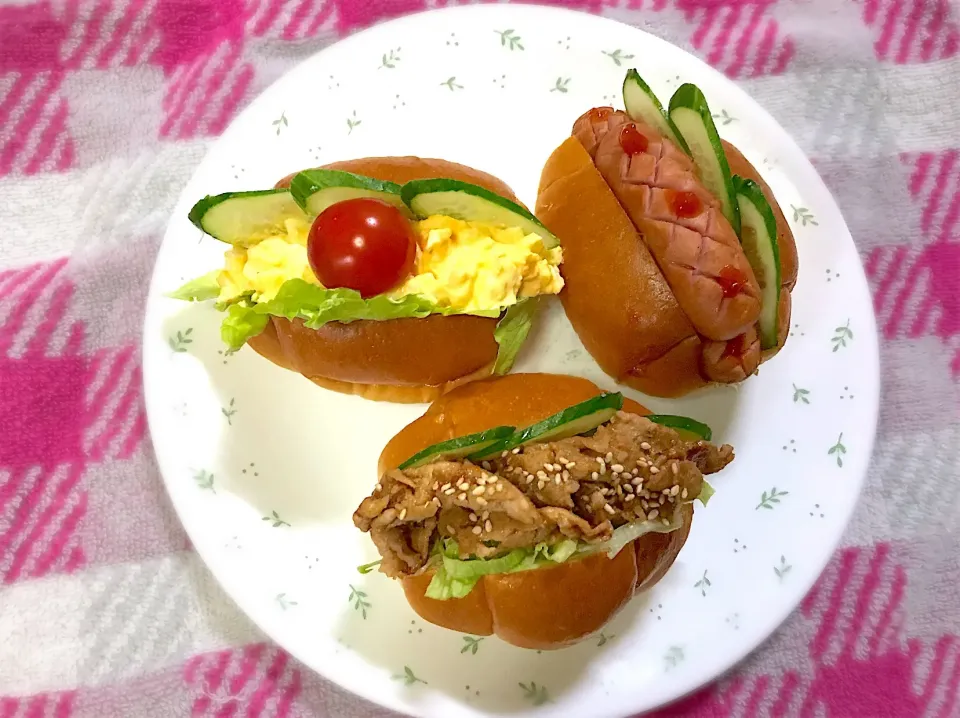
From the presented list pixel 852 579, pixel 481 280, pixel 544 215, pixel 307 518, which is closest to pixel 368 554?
pixel 307 518

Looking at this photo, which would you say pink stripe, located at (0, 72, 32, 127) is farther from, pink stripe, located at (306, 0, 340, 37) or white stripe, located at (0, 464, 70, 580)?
white stripe, located at (0, 464, 70, 580)

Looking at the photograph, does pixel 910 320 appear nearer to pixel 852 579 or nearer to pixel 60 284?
pixel 852 579

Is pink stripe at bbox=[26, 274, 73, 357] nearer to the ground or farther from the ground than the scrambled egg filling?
nearer to the ground

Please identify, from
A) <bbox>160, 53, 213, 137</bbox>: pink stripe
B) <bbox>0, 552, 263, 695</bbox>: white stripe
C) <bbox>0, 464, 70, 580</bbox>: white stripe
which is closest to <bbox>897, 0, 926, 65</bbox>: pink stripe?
<bbox>160, 53, 213, 137</bbox>: pink stripe

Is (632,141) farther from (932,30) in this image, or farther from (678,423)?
(932,30)

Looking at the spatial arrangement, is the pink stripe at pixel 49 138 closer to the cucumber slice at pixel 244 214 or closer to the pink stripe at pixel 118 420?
the pink stripe at pixel 118 420

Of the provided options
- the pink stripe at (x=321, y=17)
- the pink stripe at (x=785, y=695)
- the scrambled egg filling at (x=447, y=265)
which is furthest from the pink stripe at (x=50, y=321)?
the pink stripe at (x=785, y=695)

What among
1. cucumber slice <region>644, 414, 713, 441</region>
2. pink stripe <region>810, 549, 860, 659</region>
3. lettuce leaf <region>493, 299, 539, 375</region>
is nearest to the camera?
cucumber slice <region>644, 414, 713, 441</region>
